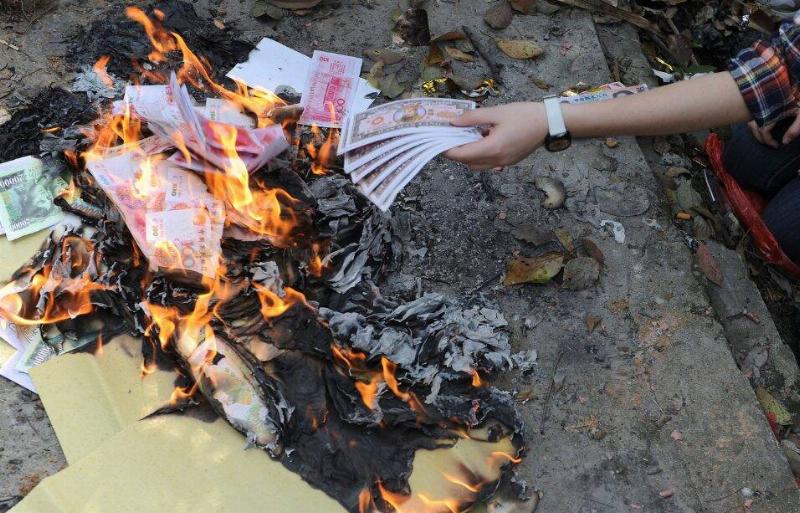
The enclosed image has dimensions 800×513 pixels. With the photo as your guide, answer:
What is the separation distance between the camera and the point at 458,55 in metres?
3.72

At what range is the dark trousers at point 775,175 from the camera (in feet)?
10.1

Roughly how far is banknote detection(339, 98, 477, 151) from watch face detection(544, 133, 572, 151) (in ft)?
0.92

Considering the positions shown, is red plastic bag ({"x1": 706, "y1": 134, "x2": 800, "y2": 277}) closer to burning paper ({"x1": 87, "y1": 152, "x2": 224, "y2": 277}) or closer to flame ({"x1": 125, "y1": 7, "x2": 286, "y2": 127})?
flame ({"x1": 125, "y1": 7, "x2": 286, "y2": 127})

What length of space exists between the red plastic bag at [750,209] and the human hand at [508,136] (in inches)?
59.9

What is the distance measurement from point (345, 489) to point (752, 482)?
1508mm

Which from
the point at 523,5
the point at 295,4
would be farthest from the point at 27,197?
the point at 523,5

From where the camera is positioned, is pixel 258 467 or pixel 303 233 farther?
pixel 303 233

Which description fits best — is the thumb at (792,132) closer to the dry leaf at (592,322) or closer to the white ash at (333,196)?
the dry leaf at (592,322)

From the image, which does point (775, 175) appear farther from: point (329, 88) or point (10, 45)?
point (10, 45)

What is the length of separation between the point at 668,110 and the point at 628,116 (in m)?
0.13

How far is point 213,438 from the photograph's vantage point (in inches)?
95.0

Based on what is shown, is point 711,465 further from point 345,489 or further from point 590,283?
point 345,489

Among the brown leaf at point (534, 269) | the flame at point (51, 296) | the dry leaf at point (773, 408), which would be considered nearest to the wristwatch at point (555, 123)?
the brown leaf at point (534, 269)

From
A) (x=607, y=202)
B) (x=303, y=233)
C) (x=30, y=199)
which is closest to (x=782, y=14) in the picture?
(x=607, y=202)
